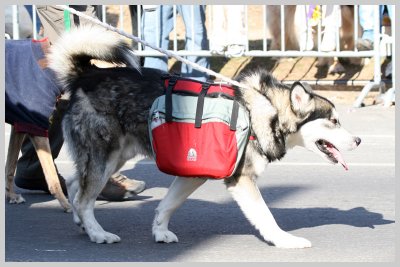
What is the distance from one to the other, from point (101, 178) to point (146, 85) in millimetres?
618

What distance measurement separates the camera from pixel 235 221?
20.9 ft

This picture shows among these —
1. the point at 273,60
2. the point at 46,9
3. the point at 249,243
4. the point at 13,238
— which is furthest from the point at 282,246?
the point at 273,60

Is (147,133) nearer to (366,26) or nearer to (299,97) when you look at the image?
(299,97)

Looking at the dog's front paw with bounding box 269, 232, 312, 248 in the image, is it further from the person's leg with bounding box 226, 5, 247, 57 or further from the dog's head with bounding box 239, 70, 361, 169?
the person's leg with bounding box 226, 5, 247, 57

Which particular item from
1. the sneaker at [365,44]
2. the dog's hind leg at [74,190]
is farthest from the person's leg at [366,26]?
the dog's hind leg at [74,190]

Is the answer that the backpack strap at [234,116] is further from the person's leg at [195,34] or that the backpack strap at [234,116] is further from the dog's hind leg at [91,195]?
the person's leg at [195,34]

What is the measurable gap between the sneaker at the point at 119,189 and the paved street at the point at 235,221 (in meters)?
0.06

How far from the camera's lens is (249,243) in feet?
18.8

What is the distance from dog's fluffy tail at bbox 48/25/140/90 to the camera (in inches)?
231

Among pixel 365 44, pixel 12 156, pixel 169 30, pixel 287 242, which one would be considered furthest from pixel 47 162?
pixel 365 44

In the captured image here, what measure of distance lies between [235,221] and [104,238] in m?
1.04

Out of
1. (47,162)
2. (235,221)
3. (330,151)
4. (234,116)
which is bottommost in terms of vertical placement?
(235,221)

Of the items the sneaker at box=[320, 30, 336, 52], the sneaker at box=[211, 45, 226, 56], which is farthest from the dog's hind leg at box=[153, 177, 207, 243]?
the sneaker at box=[320, 30, 336, 52]

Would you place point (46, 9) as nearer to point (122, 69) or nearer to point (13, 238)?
point (122, 69)
